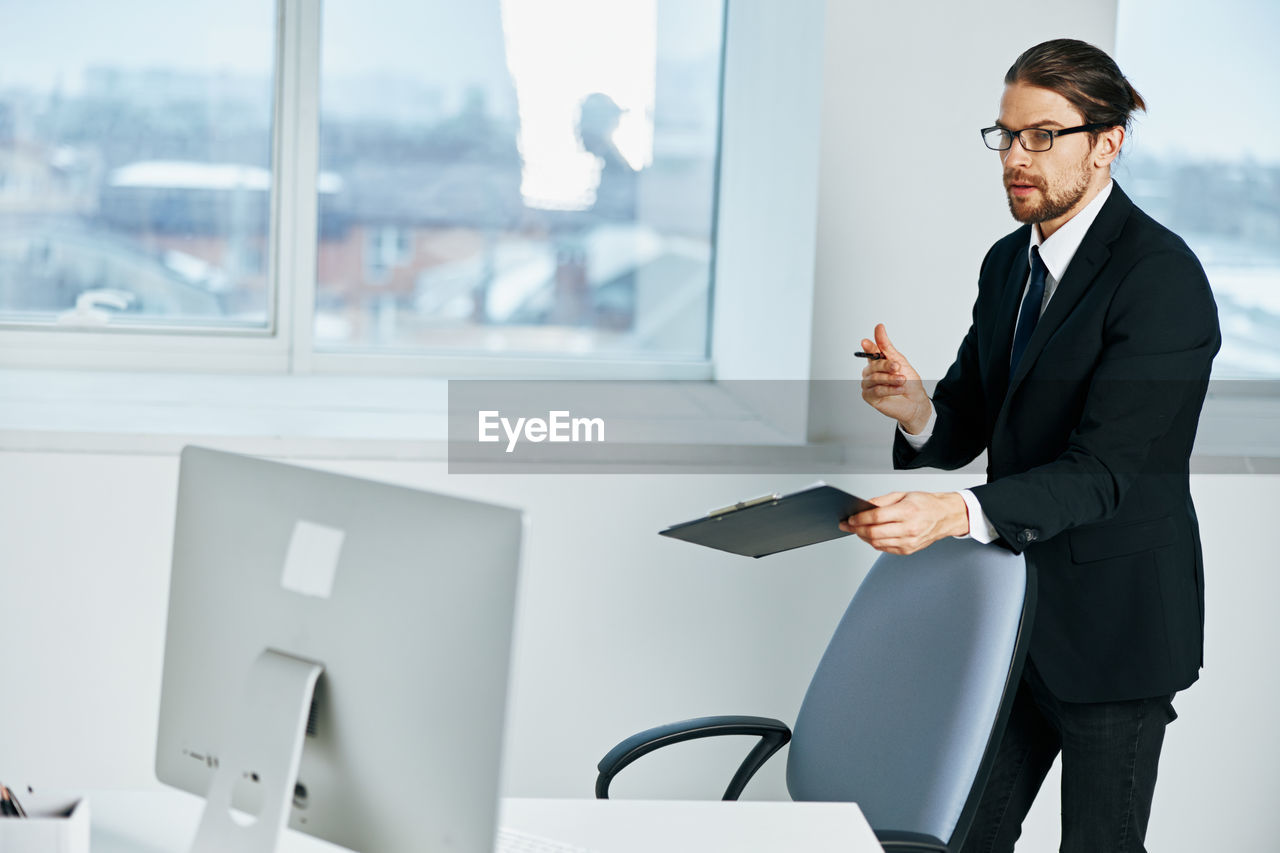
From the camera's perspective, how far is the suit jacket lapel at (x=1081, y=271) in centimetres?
170

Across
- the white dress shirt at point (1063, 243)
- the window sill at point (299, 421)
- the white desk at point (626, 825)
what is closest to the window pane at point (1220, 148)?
the window sill at point (299, 421)

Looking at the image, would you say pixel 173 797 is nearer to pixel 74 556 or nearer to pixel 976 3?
pixel 74 556

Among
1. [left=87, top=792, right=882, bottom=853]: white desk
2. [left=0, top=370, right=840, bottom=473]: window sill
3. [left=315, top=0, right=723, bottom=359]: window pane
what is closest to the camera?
[left=87, top=792, right=882, bottom=853]: white desk

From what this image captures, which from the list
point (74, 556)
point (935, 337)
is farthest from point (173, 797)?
point (935, 337)

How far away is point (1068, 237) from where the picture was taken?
1.75 meters

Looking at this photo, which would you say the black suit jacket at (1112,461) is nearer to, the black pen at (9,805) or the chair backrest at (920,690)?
the chair backrest at (920,690)

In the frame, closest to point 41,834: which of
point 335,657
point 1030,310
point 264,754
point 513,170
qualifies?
point 264,754

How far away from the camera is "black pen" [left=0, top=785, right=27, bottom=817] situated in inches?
46.4

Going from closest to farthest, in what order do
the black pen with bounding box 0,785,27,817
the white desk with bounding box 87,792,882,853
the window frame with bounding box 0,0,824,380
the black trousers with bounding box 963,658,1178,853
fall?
the black pen with bounding box 0,785,27,817
the white desk with bounding box 87,792,882,853
the black trousers with bounding box 963,658,1178,853
the window frame with bounding box 0,0,824,380

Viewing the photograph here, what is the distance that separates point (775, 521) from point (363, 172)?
1.99 meters

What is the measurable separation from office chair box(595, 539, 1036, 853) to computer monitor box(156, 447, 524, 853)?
0.63m

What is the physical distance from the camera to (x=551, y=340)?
322cm

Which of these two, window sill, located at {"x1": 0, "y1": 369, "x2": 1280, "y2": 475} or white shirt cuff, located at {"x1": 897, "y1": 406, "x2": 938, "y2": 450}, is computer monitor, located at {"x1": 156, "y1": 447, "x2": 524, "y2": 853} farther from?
window sill, located at {"x1": 0, "y1": 369, "x2": 1280, "y2": 475}

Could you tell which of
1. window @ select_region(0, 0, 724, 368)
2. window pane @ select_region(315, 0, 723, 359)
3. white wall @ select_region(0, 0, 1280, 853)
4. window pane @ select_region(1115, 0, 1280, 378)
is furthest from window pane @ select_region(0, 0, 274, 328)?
window pane @ select_region(1115, 0, 1280, 378)
